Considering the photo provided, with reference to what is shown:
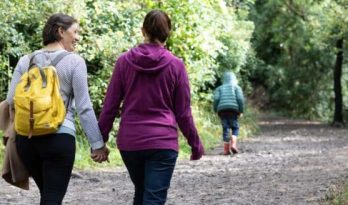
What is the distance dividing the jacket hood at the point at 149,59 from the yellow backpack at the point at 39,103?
560 mm

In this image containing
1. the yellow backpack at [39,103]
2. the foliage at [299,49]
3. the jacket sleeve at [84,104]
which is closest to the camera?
the yellow backpack at [39,103]

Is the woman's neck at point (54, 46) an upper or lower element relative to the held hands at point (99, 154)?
upper

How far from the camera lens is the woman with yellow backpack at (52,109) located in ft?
15.1

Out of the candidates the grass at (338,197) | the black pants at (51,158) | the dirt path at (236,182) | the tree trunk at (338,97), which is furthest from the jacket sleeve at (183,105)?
the tree trunk at (338,97)

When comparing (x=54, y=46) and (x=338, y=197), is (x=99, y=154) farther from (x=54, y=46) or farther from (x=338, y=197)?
(x=338, y=197)

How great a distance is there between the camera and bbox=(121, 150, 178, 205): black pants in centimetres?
476

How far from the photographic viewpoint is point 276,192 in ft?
29.8

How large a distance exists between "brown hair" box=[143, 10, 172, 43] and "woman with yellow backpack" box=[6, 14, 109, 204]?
1.69ft

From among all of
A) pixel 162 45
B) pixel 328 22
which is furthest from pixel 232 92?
pixel 328 22

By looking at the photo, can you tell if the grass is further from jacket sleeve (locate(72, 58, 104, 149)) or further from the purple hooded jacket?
jacket sleeve (locate(72, 58, 104, 149))

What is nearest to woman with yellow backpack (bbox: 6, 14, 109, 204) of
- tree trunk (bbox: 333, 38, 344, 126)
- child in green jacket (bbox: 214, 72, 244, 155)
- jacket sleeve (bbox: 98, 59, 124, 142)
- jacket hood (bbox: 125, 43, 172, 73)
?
jacket sleeve (bbox: 98, 59, 124, 142)

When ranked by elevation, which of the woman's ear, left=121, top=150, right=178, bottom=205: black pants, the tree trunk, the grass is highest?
the woman's ear

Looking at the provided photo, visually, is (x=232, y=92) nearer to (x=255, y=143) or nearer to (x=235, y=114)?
(x=235, y=114)

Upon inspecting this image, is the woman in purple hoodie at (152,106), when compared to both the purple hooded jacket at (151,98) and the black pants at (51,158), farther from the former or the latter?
the black pants at (51,158)
